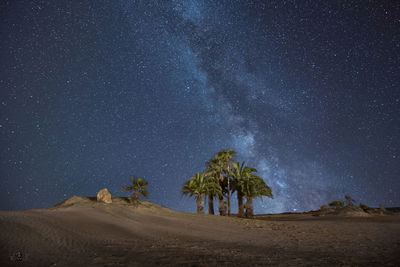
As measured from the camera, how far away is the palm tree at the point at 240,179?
33.6 m

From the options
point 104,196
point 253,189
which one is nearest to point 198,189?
point 253,189

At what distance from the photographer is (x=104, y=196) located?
23719mm

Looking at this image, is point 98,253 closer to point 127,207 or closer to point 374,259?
point 374,259

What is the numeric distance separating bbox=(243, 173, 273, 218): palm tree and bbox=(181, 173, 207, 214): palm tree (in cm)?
576

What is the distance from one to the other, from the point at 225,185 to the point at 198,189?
525 centimetres

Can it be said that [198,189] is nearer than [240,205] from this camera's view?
Yes

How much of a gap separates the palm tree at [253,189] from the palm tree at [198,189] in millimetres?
5758

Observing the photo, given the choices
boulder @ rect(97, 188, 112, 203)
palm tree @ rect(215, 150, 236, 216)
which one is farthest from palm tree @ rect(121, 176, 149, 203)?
palm tree @ rect(215, 150, 236, 216)

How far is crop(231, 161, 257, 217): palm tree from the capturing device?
33.6 metres

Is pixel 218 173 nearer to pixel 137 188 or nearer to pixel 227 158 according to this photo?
pixel 227 158

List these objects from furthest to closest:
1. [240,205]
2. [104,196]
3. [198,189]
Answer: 1. [240,205]
2. [198,189]
3. [104,196]

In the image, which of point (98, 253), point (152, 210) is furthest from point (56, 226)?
point (152, 210)

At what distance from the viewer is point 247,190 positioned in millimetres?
32812

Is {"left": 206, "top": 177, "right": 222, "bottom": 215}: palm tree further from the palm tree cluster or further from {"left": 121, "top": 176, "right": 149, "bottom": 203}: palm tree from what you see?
{"left": 121, "top": 176, "right": 149, "bottom": 203}: palm tree
